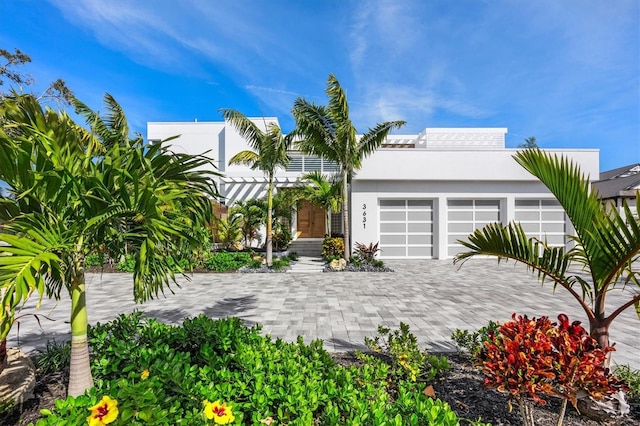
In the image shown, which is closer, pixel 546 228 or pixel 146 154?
pixel 146 154

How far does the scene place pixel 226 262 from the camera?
435 inches

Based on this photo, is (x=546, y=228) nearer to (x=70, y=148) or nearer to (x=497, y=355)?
(x=497, y=355)

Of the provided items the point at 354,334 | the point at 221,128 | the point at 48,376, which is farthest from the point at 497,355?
the point at 221,128

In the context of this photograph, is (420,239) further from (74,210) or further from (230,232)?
(74,210)

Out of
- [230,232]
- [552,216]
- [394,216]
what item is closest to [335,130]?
[394,216]

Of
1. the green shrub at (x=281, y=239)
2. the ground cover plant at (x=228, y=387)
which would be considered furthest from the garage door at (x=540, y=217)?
the ground cover plant at (x=228, y=387)

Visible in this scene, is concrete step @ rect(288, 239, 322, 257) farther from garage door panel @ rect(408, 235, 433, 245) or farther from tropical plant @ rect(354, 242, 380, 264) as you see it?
garage door panel @ rect(408, 235, 433, 245)

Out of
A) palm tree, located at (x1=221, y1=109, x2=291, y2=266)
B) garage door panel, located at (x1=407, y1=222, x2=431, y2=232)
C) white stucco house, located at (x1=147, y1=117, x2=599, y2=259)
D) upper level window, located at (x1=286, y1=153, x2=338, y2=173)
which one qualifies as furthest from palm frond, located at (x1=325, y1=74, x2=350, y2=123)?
upper level window, located at (x1=286, y1=153, x2=338, y2=173)

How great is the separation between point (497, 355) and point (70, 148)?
388 cm

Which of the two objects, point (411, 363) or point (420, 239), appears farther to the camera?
point (420, 239)

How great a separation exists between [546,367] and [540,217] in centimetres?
1449

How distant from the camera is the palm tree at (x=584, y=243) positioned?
7.51 feet

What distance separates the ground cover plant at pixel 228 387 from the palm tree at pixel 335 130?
27.4 feet

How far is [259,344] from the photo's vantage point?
3064 millimetres
